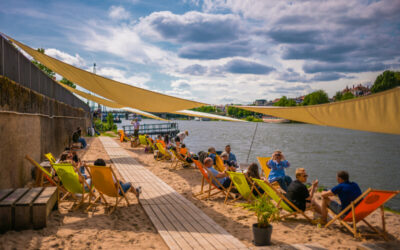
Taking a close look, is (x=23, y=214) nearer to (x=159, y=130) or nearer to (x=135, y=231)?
(x=135, y=231)

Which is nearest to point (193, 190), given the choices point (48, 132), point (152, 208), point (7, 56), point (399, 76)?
point (152, 208)

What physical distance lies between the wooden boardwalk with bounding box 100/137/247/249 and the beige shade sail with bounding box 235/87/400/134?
228 centimetres

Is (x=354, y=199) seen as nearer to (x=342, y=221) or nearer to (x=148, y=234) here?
(x=342, y=221)

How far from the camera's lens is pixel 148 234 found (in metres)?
3.50

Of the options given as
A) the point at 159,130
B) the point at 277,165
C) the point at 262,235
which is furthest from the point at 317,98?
the point at 262,235

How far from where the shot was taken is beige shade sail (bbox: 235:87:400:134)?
3256mm

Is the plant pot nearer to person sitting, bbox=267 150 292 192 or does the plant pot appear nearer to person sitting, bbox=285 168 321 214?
person sitting, bbox=285 168 321 214

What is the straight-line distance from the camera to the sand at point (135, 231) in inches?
123

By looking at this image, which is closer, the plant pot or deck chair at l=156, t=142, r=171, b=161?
the plant pot

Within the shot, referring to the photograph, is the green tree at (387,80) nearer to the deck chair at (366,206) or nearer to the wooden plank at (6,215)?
the deck chair at (366,206)

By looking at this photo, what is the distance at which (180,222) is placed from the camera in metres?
3.89

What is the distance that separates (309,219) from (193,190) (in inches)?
98.4

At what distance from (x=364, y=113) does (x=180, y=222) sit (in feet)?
9.28

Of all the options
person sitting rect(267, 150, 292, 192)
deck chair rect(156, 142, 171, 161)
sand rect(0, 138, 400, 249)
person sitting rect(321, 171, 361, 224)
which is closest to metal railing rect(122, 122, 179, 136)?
deck chair rect(156, 142, 171, 161)
